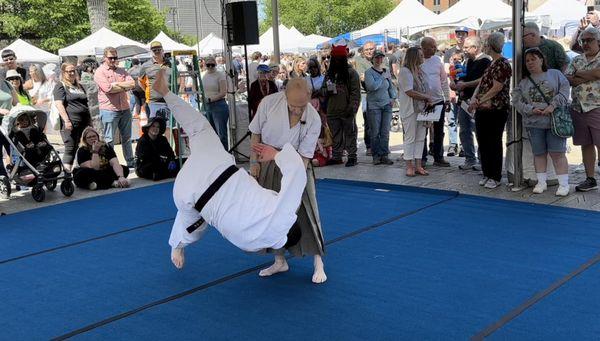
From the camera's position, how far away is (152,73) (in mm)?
9633

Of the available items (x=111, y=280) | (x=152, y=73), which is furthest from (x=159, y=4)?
(x=111, y=280)

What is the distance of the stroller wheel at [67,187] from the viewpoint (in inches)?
311

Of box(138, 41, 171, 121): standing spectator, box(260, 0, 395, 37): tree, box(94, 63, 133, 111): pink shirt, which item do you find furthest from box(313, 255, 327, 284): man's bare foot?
box(260, 0, 395, 37): tree

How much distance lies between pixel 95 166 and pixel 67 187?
0.55 meters

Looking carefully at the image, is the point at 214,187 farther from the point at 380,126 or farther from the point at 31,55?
the point at 31,55

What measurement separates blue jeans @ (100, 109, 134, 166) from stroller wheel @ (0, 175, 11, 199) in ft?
5.85

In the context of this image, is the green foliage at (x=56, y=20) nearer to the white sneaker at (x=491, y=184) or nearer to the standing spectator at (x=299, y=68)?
the standing spectator at (x=299, y=68)

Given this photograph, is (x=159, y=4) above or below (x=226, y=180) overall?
above

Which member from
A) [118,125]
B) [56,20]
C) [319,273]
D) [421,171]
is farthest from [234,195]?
[56,20]

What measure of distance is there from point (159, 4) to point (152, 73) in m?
71.2

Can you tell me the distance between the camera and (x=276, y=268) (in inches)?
182

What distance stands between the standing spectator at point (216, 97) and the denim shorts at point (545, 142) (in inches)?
188

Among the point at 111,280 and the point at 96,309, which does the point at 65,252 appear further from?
the point at 96,309

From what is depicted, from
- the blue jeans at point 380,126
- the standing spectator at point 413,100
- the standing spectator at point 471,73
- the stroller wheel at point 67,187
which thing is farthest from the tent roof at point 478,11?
the stroller wheel at point 67,187
